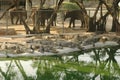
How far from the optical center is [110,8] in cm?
1855

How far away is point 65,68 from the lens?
12.6 m

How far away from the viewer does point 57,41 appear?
1555 cm

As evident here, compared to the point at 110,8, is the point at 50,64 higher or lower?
lower

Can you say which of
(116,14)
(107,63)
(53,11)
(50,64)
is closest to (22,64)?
(50,64)

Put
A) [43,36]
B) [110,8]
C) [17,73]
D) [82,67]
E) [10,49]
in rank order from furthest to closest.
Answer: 1. [110,8]
2. [43,36]
3. [10,49]
4. [82,67]
5. [17,73]

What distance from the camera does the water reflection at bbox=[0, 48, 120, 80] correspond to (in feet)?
37.7

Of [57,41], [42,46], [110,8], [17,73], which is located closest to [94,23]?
[110,8]

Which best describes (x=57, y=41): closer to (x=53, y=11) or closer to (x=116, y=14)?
(x=53, y=11)

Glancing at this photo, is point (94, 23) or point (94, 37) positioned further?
point (94, 23)

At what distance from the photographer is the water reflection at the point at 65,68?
1148 centimetres

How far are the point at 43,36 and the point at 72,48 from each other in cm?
253

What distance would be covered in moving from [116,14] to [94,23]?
3.86 feet

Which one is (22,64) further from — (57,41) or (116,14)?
(116,14)

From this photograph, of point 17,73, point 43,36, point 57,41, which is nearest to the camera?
point 17,73
